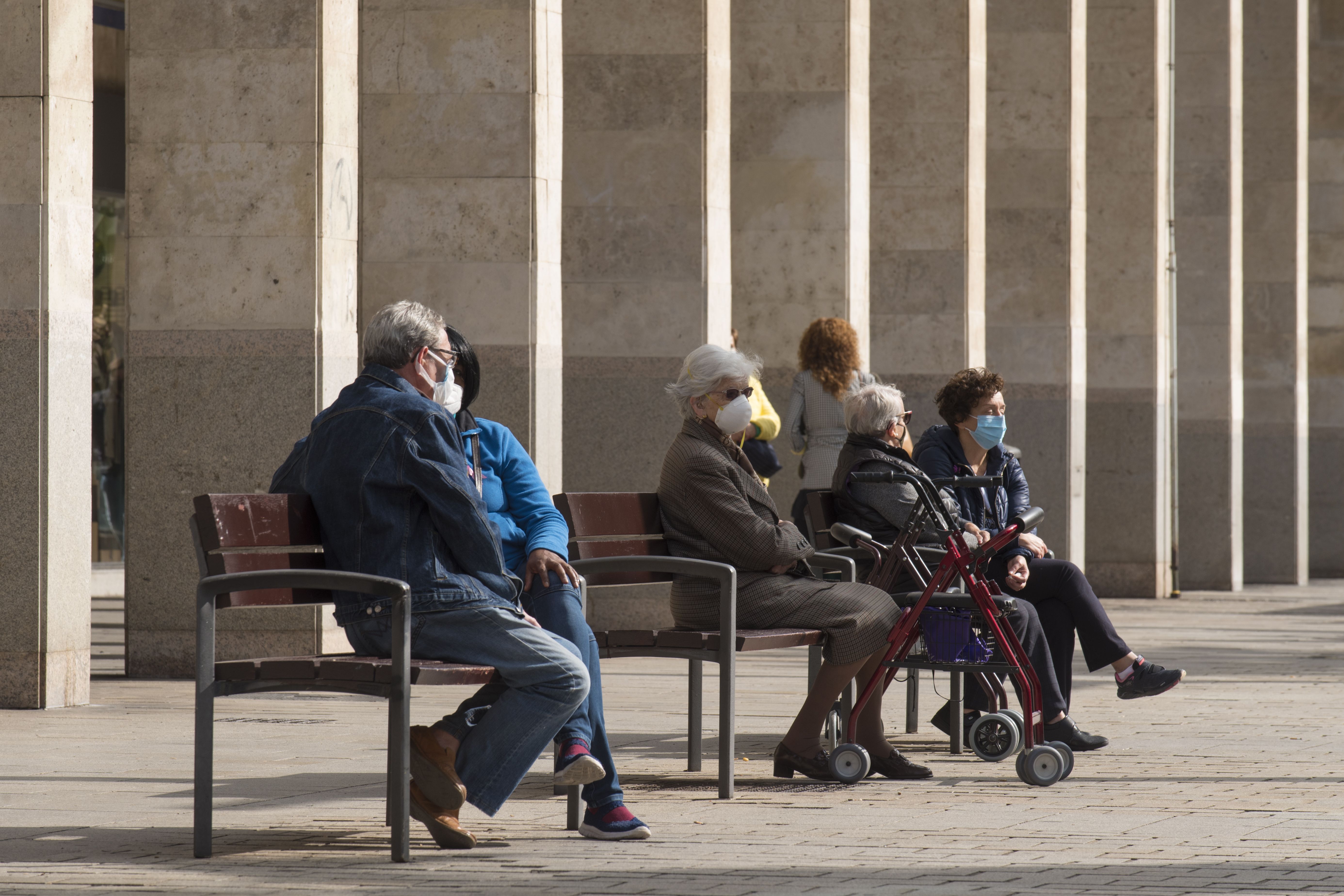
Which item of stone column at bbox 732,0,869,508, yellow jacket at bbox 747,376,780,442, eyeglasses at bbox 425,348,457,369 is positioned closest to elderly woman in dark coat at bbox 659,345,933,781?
eyeglasses at bbox 425,348,457,369

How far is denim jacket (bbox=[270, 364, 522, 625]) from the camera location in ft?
20.1

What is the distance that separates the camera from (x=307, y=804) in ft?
22.9

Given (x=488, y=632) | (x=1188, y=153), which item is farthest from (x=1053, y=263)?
(x=488, y=632)

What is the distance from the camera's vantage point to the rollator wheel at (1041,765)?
7613mm

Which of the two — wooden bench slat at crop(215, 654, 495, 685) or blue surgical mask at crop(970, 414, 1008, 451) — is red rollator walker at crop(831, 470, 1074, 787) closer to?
blue surgical mask at crop(970, 414, 1008, 451)

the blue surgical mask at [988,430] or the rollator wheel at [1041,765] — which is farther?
the blue surgical mask at [988,430]

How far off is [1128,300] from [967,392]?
12.4 meters

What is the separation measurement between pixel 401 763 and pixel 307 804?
121cm

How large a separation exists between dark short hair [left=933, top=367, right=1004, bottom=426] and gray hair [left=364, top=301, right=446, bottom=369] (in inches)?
120

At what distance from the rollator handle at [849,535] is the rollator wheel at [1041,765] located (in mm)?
959

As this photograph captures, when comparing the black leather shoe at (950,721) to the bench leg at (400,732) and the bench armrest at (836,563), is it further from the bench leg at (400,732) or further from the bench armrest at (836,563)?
the bench leg at (400,732)

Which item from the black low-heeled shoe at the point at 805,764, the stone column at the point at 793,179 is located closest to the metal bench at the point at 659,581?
the black low-heeled shoe at the point at 805,764

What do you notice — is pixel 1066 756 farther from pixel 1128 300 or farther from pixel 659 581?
pixel 1128 300

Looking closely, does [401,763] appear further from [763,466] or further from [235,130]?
[763,466]
